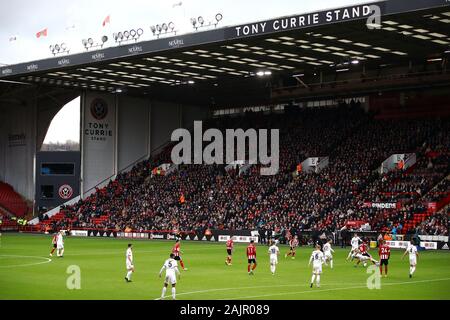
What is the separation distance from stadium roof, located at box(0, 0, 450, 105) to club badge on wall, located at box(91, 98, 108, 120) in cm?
169

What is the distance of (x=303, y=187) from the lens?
66000 millimetres

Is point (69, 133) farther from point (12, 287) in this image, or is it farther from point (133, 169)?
point (12, 287)

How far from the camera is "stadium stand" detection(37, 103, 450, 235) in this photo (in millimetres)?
58469

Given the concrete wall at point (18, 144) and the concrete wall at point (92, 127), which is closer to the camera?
the concrete wall at point (92, 127)
